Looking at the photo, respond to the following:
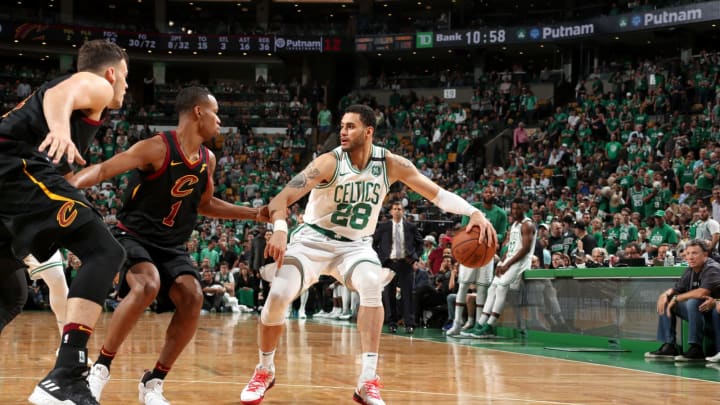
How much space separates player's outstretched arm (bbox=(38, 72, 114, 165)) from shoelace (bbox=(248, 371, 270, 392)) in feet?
6.94

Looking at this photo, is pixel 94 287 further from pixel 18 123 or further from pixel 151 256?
pixel 151 256

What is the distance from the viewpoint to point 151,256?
5477mm

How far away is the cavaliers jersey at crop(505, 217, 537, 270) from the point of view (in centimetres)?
1243

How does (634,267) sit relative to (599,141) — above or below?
below

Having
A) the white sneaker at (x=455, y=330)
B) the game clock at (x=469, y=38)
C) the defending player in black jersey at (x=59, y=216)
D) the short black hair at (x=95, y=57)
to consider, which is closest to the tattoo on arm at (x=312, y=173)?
the short black hair at (x=95, y=57)

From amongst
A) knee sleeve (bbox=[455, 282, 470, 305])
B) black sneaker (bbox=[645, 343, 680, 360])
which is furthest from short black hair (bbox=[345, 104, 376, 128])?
knee sleeve (bbox=[455, 282, 470, 305])

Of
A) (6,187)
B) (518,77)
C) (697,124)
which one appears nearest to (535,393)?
(6,187)

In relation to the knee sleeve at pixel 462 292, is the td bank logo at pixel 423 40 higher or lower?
higher

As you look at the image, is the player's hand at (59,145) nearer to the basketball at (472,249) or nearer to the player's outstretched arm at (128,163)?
the player's outstretched arm at (128,163)

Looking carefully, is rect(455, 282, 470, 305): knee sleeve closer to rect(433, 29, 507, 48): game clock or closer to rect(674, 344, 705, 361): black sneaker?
rect(674, 344, 705, 361): black sneaker

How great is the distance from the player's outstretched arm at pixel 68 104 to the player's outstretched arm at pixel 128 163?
76 cm

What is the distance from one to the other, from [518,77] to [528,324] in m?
22.8

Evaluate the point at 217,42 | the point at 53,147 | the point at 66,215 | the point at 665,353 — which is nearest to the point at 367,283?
the point at 66,215

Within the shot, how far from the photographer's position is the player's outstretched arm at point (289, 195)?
5.57 meters
